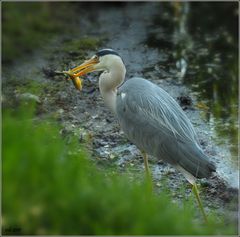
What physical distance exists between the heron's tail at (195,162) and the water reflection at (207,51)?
57.2 inches

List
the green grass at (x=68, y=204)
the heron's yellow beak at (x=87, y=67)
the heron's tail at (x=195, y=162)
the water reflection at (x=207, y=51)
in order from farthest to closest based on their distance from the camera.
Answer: the water reflection at (x=207, y=51), the heron's yellow beak at (x=87, y=67), the heron's tail at (x=195, y=162), the green grass at (x=68, y=204)

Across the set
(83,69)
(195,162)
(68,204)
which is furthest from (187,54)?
(68,204)

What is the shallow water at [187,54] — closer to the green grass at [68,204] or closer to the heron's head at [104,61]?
the heron's head at [104,61]

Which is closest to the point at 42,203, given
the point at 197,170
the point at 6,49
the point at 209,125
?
the point at 197,170

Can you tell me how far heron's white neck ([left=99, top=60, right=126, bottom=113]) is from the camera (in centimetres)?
630

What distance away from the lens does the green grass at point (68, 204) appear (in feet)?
11.6

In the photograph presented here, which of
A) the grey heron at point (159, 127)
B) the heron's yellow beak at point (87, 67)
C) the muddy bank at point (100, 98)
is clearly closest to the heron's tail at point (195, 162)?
the grey heron at point (159, 127)

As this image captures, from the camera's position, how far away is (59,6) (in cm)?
1315

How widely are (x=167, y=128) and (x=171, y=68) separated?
170 inches

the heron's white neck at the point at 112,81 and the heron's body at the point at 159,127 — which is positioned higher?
the heron's white neck at the point at 112,81

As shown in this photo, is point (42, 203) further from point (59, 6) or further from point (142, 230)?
point (59, 6)

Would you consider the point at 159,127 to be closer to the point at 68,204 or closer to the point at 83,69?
the point at 83,69

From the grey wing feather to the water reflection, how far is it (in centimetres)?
141

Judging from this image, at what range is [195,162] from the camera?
5.60 metres
